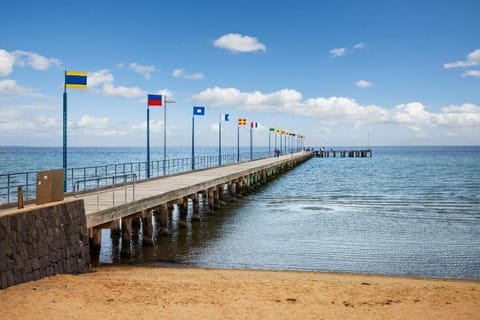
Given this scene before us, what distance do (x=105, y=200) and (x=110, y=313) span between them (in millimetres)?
8628

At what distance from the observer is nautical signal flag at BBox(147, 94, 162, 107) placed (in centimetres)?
3056

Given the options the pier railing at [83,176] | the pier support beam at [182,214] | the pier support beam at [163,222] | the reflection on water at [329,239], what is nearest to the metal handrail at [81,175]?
the pier railing at [83,176]

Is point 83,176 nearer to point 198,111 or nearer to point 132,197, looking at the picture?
point 198,111

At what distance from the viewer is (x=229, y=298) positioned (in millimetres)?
10914

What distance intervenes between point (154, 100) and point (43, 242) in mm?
19629

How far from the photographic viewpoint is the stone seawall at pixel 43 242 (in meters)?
10.7

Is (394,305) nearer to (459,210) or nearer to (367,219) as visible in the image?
(367,219)

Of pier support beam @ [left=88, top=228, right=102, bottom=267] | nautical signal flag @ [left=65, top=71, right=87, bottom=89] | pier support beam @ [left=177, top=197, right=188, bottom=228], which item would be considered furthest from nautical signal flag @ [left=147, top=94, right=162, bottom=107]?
pier support beam @ [left=88, top=228, right=102, bottom=267]

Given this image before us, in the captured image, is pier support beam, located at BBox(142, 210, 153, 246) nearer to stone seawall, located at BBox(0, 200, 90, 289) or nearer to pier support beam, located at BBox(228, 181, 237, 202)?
stone seawall, located at BBox(0, 200, 90, 289)

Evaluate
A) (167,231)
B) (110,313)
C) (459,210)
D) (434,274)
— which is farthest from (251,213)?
(110,313)

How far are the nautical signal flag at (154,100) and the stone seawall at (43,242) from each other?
1759 cm

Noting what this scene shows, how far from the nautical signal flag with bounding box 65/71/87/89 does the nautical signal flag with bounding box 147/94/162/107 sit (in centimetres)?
1143

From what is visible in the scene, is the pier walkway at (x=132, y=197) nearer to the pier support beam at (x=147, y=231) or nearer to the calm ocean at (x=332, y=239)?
the pier support beam at (x=147, y=231)

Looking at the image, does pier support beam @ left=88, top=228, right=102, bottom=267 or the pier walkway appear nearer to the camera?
pier support beam @ left=88, top=228, right=102, bottom=267
